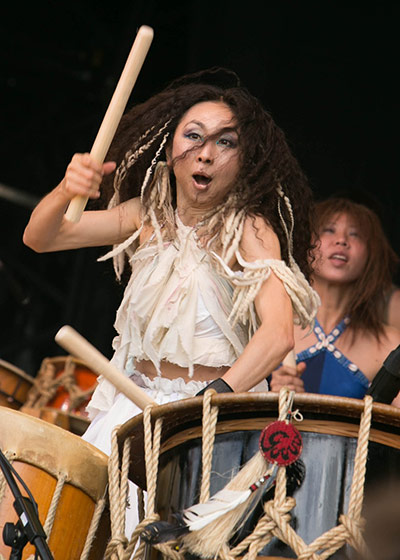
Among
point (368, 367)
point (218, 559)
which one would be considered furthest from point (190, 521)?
point (368, 367)

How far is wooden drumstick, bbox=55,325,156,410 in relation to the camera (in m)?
1.57

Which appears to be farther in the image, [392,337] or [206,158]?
[392,337]

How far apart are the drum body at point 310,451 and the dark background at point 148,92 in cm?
118

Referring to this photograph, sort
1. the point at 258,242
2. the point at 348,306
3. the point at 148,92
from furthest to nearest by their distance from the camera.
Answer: the point at 148,92 < the point at 348,306 < the point at 258,242

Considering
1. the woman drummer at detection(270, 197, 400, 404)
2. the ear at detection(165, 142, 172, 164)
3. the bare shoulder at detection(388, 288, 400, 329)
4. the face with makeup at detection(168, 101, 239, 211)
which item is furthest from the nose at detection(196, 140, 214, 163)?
the bare shoulder at detection(388, 288, 400, 329)

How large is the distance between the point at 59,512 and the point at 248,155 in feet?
3.22

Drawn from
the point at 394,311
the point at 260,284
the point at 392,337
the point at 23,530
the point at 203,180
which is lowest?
the point at 23,530

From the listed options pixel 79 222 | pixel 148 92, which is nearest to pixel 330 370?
pixel 79 222

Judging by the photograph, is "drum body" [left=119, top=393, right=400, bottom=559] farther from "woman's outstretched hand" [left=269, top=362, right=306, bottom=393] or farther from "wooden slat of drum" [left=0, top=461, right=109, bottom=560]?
"woman's outstretched hand" [left=269, top=362, right=306, bottom=393]

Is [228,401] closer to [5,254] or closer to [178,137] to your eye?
[178,137]

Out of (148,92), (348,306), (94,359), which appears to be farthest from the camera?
(148,92)

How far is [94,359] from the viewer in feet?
5.25

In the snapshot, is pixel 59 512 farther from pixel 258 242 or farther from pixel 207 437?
pixel 258 242

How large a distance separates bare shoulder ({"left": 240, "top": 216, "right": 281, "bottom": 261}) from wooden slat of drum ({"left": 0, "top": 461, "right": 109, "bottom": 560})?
68 cm
